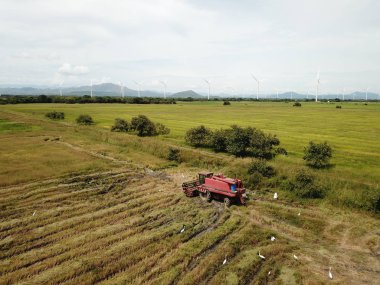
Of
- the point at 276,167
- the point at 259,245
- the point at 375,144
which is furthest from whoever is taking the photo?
the point at 375,144

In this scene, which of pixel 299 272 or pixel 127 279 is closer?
pixel 127 279

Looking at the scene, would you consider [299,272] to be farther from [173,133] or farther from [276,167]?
[173,133]

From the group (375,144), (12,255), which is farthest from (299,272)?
(375,144)

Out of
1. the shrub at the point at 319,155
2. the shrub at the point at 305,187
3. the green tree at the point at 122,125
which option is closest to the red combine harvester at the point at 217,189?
the shrub at the point at 305,187

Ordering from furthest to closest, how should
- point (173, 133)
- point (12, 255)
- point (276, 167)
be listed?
point (173, 133) < point (276, 167) < point (12, 255)

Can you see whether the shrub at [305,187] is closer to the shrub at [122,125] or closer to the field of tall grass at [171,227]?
the field of tall grass at [171,227]

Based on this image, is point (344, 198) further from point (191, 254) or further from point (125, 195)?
point (125, 195)

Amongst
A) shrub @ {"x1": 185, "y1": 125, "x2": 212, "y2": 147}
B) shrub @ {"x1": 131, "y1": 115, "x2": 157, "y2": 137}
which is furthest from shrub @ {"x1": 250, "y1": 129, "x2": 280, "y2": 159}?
shrub @ {"x1": 131, "y1": 115, "x2": 157, "y2": 137}
